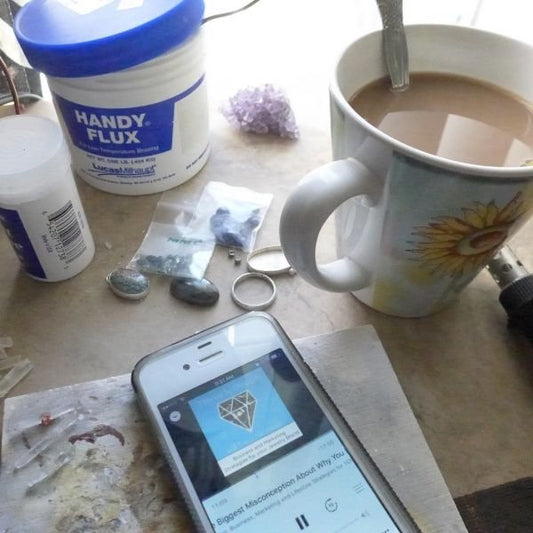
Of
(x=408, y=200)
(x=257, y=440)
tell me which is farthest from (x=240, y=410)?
(x=408, y=200)

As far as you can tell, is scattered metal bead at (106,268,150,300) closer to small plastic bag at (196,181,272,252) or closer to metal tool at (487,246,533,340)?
small plastic bag at (196,181,272,252)

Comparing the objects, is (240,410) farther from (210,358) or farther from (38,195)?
(38,195)

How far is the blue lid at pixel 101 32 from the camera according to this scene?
0.34 metres

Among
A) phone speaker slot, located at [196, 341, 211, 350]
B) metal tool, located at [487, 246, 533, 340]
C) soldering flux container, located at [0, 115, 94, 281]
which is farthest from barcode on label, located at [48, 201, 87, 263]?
metal tool, located at [487, 246, 533, 340]

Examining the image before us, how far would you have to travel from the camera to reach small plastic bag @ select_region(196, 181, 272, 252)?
0.40 m

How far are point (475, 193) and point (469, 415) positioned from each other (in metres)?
0.13

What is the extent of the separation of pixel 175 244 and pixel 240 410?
14 cm

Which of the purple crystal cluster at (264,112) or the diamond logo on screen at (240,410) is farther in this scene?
the purple crystal cluster at (264,112)

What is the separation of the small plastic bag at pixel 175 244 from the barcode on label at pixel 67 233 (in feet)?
0.12

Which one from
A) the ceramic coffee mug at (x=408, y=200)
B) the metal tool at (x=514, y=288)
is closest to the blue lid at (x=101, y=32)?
the ceramic coffee mug at (x=408, y=200)

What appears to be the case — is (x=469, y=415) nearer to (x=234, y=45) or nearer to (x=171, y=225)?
(x=171, y=225)

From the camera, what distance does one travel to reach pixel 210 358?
32 centimetres

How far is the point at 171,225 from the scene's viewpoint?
42cm

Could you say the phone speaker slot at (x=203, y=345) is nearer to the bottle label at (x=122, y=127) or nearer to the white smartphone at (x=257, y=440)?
the white smartphone at (x=257, y=440)
